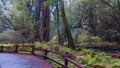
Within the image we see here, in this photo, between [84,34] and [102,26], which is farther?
[84,34]

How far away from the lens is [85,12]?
3466 cm

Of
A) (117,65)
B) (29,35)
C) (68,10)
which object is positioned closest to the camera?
(117,65)

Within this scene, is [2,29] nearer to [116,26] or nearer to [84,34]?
[84,34]

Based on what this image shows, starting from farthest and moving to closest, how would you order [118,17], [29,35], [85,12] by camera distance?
1. [85,12]
2. [118,17]
3. [29,35]

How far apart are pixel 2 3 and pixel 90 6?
15.3m

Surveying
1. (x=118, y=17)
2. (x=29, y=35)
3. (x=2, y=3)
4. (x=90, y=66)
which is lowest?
(x=90, y=66)

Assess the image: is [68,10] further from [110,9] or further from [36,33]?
[36,33]

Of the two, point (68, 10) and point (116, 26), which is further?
point (68, 10)

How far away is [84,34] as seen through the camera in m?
38.8

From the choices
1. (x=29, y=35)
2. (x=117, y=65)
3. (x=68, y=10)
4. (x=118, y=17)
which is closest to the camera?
(x=117, y=65)

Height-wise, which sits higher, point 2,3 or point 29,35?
point 2,3

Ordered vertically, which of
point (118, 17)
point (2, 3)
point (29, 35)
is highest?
point (2, 3)

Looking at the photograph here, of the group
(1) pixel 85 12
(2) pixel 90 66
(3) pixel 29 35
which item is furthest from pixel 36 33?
(2) pixel 90 66

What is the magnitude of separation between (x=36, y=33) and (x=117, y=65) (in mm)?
18144
